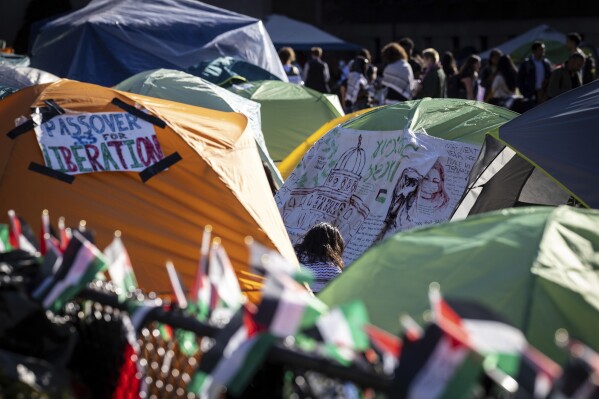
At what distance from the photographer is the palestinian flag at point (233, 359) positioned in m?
2.24

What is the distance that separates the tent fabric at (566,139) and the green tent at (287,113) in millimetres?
5211

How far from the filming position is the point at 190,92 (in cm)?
998

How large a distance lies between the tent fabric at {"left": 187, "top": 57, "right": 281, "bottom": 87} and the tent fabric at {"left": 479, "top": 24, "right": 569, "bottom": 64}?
51.5ft

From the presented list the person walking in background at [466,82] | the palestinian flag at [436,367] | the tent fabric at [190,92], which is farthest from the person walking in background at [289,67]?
the palestinian flag at [436,367]

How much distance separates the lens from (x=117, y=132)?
19.1 feet

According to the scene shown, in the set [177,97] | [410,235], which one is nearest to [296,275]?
[410,235]

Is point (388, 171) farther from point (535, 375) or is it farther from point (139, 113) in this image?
point (535, 375)

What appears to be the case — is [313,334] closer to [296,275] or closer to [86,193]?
[296,275]

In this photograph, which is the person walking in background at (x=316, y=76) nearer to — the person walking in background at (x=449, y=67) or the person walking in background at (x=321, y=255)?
the person walking in background at (x=449, y=67)

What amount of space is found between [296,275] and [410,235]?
160 cm

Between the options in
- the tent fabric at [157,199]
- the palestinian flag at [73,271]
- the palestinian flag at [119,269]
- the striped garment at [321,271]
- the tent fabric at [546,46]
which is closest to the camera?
the palestinian flag at [73,271]

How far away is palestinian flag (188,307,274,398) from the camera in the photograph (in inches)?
88.4

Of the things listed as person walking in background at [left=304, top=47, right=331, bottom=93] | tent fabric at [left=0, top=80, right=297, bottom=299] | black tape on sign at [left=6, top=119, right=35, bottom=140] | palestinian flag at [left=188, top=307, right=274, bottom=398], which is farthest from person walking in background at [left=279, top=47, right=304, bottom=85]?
palestinian flag at [left=188, top=307, right=274, bottom=398]

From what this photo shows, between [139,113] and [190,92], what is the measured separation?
4.08m
